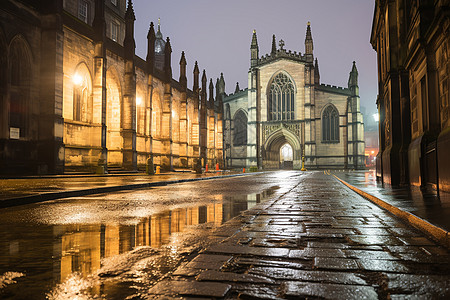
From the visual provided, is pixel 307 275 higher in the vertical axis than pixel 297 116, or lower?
lower

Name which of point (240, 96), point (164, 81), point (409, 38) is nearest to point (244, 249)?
point (409, 38)

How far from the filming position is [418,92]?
375 inches

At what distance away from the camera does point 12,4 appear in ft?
53.0

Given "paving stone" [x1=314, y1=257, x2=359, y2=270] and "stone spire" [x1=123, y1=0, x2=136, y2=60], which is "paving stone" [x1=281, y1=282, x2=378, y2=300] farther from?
"stone spire" [x1=123, y1=0, x2=136, y2=60]

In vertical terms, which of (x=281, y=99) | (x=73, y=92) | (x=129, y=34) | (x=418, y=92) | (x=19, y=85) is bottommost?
(x=418, y=92)

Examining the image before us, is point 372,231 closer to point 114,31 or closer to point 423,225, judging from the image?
point 423,225

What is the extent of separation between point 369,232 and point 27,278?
3.20 metres

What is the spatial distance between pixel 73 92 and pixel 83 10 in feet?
43.1

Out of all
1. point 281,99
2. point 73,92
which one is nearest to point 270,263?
point 73,92

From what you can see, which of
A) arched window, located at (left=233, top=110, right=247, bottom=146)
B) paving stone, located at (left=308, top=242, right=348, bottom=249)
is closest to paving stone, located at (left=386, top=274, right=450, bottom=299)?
paving stone, located at (left=308, top=242, right=348, bottom=249)

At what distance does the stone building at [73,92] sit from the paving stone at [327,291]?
1753 cm

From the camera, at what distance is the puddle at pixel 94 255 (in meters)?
1.84

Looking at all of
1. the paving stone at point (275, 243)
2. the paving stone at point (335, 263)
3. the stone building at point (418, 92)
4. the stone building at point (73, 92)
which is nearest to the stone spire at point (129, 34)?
the stone building at point (73, 92)

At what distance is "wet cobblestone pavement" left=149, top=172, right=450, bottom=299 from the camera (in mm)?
1771
